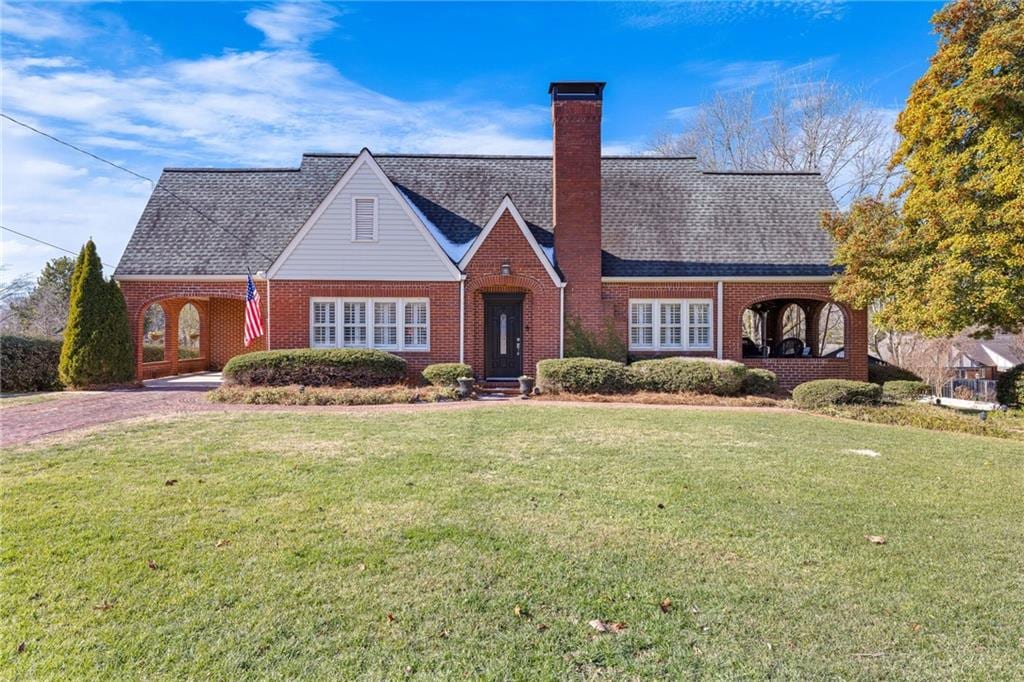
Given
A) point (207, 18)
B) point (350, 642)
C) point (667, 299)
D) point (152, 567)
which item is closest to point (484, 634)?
point (350, 642)

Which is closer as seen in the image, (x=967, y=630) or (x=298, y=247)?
(x=967, y=630)

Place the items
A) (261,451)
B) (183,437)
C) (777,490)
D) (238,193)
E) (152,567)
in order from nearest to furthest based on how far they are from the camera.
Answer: (152,567) → (777,490) → (261,451) → (183,437) → (238,193)

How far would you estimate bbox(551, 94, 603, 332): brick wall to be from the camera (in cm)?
1778

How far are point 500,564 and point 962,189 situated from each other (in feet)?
45.9

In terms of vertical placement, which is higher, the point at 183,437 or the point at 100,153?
the point at 100,153

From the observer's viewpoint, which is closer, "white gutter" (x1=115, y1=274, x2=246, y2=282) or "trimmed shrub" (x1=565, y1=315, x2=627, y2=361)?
"trimmed shrub" (x1=565, y1=315, x2=627, y2=361)

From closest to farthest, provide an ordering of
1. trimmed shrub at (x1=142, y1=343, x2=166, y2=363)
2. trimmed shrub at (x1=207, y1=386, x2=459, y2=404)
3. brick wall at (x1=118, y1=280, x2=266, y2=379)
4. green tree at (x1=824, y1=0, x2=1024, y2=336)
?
1. green tree at (x1=824, y1=0, x2=1024, y2=336)
2. trimmed shrub at (x1=207, y1=386, x2=459, y2=404)
3. brick wall at (x1=118, y1=280, x2=266, y2=379)
4. trimmed shrub at (x1=142, y1=343, x2=166, y2=363)

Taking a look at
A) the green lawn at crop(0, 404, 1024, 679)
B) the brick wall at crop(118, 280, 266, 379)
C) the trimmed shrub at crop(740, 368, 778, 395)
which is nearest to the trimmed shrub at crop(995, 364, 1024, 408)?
the trimmed shrub at crop(740, 368, 778, 395)

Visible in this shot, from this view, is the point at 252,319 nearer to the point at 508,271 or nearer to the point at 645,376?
the point at 508,271

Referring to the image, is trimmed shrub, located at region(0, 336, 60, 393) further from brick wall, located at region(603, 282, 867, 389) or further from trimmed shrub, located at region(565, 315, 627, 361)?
brick wall, located at region(603, 282, 867, 389)

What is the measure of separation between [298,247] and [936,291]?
1633 cm

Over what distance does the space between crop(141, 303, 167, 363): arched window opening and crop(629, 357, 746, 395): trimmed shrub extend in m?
15.1

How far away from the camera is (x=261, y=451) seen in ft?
26.2

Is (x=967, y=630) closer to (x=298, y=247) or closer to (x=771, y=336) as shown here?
(x=298, y=247)
